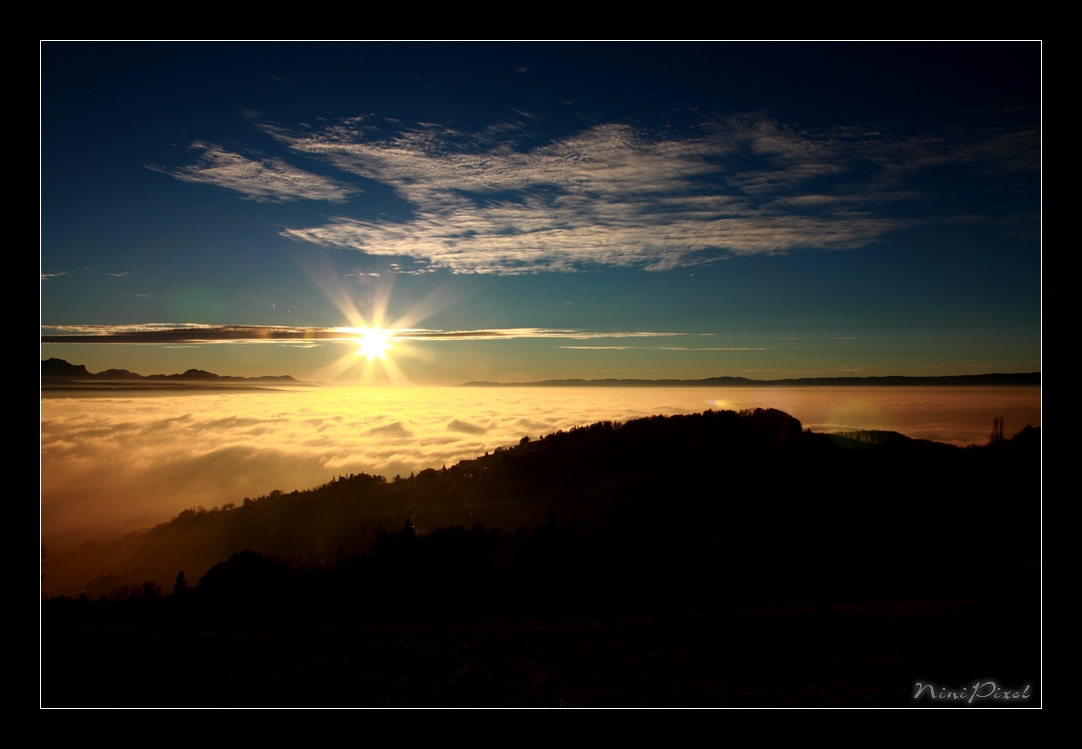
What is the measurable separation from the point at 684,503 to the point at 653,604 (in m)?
9.39

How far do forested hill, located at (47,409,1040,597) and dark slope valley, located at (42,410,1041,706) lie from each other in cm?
12

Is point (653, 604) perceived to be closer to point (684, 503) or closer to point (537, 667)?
Result: point (537, 667)

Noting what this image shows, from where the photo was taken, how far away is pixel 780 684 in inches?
258

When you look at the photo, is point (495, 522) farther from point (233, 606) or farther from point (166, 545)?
point (166, 545)

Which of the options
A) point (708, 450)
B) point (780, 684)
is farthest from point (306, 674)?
point (708, 450)

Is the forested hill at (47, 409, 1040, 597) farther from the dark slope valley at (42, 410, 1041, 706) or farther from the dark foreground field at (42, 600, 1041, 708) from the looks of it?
the dark foreground field at (42, 600, 1041, 708)
